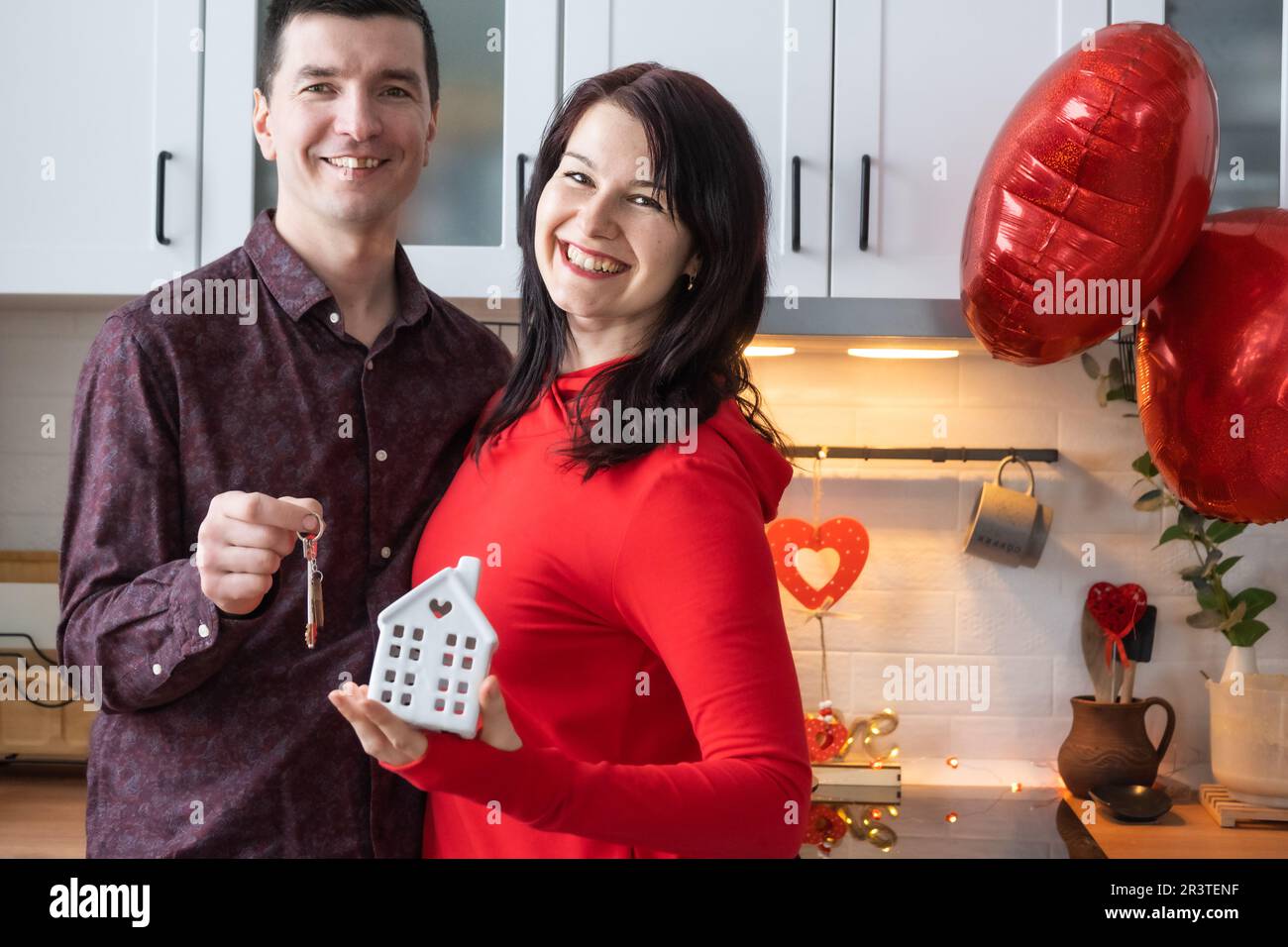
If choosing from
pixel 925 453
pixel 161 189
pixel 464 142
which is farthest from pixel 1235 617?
pixel 161 189

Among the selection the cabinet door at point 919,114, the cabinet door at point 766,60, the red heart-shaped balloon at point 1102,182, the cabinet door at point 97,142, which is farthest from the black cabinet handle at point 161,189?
the red heart-shaped balloon at point 1102,182

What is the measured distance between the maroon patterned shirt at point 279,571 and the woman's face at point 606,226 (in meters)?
0.20

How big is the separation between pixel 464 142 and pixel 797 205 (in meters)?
0.47

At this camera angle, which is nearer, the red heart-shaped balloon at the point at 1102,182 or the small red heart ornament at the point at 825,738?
the red heart-shaped balloon at the point at 1102,182

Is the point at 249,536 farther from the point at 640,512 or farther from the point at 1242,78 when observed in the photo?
the point at 1242,78

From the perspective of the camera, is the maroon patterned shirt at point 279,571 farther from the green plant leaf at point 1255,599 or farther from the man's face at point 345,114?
the green plant leaf at point 1255,599

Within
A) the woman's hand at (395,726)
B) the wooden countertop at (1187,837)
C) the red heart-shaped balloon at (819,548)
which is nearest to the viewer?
the woman's hand at (395,726)

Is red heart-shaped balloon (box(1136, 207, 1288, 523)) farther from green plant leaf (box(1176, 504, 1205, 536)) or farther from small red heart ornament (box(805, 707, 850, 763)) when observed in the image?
Answer: small red heart ornament (box(805, 707, 850, 763))

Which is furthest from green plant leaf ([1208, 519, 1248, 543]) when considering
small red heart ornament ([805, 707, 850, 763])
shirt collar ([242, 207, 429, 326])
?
shirt collar ([242, 207, 429, 326])

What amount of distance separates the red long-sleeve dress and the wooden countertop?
0.83 m

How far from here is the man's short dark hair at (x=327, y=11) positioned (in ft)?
3.62

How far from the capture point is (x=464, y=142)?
172 cm

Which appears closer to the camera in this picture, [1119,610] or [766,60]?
[766,60]
